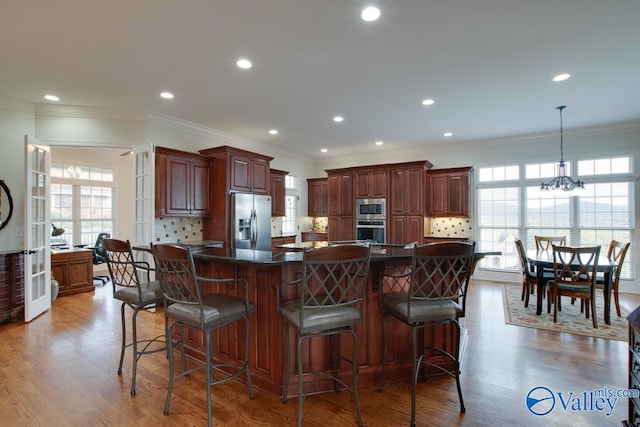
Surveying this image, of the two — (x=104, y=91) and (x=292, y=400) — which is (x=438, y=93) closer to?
(x=292, y=400)

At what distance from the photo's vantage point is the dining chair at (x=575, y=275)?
376 centimetres

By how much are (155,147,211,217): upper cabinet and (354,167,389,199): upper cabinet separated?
331cm

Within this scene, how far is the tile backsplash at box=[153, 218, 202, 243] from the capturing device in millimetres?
4742

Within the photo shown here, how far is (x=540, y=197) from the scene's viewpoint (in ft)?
19.8

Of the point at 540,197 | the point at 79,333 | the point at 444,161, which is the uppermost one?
the point at 444,161

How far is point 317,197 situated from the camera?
26.5ft

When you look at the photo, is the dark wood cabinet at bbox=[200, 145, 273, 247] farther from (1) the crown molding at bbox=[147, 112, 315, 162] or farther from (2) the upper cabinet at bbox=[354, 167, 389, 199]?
(2) the upper cabinet at bbox=[354, 167, 389, 199]

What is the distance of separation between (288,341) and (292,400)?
0.47 m

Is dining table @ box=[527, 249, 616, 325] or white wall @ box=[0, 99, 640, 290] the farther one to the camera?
white wall @ box=[0, 99, 640, 290]

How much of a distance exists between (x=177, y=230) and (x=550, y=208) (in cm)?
684

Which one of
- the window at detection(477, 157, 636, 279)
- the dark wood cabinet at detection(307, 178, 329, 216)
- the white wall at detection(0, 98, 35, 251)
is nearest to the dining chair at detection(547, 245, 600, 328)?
the window at detection(477, 157, 636, 279)

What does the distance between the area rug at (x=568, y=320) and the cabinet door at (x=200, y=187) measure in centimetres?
468

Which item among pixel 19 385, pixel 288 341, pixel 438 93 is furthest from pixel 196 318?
pixel 438 93

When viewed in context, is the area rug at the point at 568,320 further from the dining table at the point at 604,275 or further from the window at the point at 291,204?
the window at the point at 291,204
